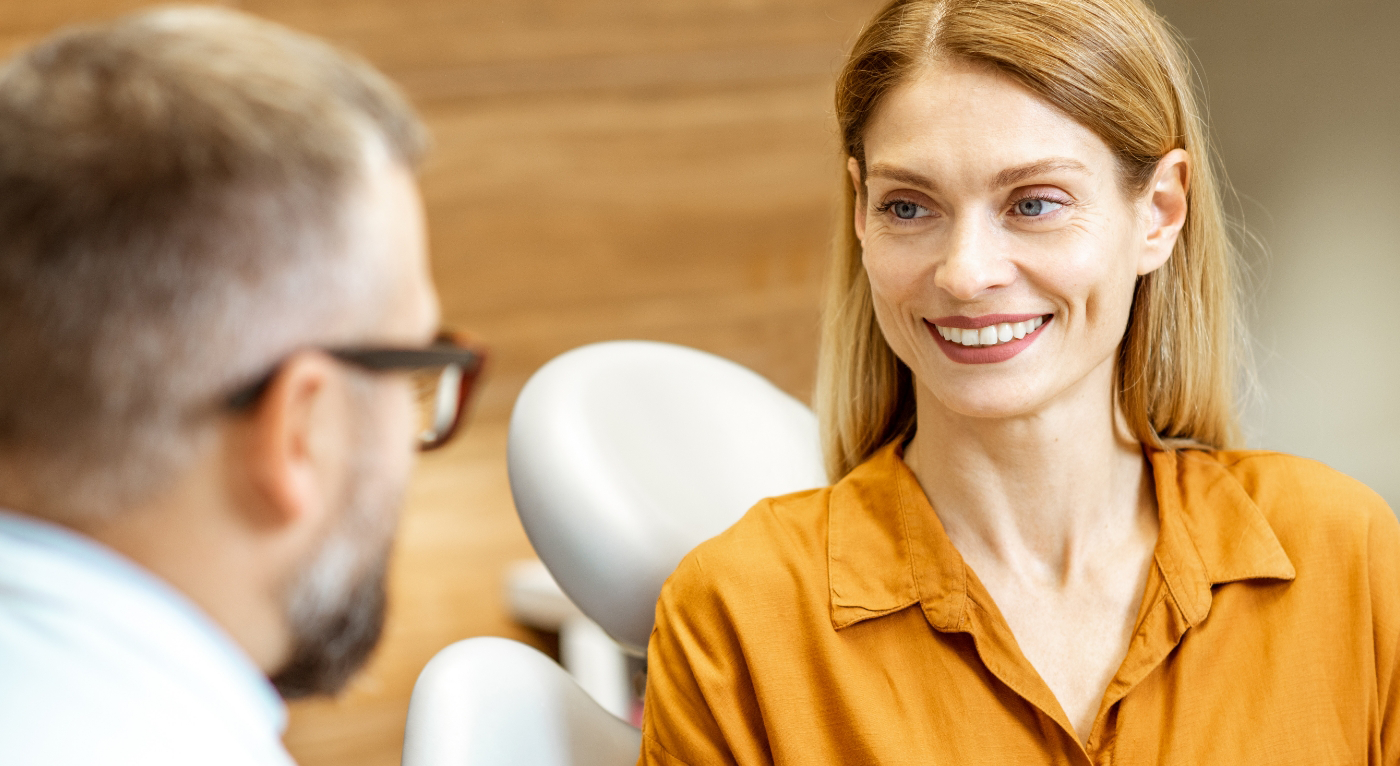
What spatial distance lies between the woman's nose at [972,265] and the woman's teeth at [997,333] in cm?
4

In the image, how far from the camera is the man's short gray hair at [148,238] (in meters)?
0.61

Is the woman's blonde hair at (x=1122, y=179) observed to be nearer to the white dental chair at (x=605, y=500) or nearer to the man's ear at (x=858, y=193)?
the man's ear at (x=858, y=193)

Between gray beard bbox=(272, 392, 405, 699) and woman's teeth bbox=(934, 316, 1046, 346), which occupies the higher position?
woman's teeth bbox=(934, 316, 1046, 346)

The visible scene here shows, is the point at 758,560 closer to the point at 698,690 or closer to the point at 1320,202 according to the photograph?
the point at 698,690

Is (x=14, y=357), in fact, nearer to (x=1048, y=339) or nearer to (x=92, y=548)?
(x=92, y=548)

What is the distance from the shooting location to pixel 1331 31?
200 centimetres

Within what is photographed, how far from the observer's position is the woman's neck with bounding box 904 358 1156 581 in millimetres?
1197

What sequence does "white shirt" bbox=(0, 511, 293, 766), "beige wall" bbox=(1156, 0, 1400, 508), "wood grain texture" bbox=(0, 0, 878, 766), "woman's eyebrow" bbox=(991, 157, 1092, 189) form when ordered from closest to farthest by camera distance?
"white shirt" bbox=(0, 511, 293, 766) → "woman's eyebrow" bbox=(991, 157, 1092, 189) → "beige wall" bbox=(1156, 0, 1400, 508) → "wood grain texture" bbox=(0, 0, 878, 766)

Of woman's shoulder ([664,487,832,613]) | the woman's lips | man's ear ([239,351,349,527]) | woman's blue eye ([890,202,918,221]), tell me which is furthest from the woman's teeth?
man's ear ([239,351,349,527])

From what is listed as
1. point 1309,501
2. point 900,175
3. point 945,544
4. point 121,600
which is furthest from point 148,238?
point 1309,501

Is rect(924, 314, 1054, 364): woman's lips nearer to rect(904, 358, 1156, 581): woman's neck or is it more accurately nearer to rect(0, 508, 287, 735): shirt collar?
rect(904, 358, 1156, 581): woman's neck

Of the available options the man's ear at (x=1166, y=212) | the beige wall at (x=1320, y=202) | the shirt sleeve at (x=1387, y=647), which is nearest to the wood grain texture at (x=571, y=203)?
the beige wall at (x=1320, y=202)

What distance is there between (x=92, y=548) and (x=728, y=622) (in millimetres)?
666

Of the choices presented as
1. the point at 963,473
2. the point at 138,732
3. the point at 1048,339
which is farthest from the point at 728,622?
the point at 138,732
